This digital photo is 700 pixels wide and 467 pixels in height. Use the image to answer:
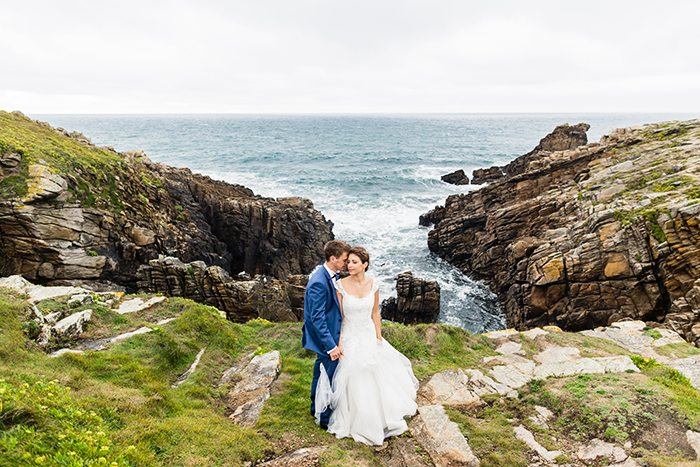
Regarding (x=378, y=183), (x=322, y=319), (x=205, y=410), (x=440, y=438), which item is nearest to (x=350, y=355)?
(x=322, y=319)

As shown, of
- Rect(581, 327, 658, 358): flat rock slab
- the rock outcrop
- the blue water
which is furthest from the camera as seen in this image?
the blue water

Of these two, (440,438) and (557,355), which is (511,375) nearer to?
(557,355)

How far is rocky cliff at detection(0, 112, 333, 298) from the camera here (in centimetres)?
1423

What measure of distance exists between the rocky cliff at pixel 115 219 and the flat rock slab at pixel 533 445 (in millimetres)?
16987

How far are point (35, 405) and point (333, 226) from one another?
32594 mm

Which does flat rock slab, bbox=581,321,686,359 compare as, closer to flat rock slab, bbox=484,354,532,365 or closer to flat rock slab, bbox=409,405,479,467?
flat rock slab, bbox=484,354,532,365

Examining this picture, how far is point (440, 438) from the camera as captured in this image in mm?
5832

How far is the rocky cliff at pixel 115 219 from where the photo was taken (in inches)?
560

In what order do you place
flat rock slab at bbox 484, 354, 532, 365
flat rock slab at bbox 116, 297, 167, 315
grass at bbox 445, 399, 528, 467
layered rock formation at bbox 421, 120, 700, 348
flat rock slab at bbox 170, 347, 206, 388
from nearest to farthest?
grass at bbox 445, 399, 528, 467
flat rock slab at bbox 170, 347, 206, 388
flat rock slab at bbox 484, 354, 532, 365
flat rock slab at bbox 116, 297, 167, 315
layered rock formation at bbox 421, 120, 700, 348

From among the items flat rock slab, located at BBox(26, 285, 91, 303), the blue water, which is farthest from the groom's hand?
the blue water

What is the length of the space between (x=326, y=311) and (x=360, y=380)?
1331 millimetres

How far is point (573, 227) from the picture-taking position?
18.8 metres

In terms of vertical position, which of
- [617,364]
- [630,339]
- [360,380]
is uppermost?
[360,380]

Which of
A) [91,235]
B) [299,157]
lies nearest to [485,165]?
[299,157]
